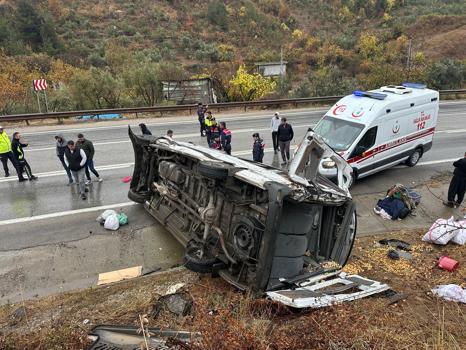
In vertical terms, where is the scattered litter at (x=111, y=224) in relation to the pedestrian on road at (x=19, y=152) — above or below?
below

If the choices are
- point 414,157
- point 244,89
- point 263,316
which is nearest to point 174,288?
point 263,316

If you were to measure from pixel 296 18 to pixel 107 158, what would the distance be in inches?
1964

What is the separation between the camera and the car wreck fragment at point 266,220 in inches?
192

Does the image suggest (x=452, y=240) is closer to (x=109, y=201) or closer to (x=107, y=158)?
(x=109, y=201)

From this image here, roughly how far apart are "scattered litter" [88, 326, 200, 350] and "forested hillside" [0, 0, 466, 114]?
1837 centimetres

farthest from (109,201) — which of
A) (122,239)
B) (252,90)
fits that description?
(252,90)

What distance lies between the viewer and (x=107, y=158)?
12234mm

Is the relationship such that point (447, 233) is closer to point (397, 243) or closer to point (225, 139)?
point (397, 243)

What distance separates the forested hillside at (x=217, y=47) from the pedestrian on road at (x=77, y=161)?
1239 centimetres

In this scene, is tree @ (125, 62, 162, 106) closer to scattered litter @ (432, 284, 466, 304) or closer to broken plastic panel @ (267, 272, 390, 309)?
broken plastic panel @ (267, 272, 390, 309)

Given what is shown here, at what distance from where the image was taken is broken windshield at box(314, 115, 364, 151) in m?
9.58

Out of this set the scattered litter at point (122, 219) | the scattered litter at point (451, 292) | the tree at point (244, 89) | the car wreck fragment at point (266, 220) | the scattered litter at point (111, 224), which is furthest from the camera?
the tree at point (244, 89)

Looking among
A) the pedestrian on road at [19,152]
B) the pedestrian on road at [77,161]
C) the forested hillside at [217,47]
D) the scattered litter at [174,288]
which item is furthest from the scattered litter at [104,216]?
the forested hillside at [217,47]

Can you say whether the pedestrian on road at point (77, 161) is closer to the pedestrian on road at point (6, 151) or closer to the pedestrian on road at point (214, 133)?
the pedestrian on road at point (6, 151)
